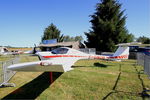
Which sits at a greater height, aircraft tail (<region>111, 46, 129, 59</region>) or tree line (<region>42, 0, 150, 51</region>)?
tree line (<region>42, 0, 150, 51</region>)

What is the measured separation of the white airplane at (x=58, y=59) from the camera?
365 cm

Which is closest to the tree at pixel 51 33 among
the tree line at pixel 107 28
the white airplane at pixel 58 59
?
the tree line at pixel 107 28

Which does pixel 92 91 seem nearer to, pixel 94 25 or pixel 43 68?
pixel 43 68

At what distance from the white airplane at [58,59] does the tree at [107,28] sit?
11.6 meters

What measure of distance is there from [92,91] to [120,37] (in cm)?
2042

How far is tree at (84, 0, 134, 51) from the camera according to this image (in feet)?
75.3

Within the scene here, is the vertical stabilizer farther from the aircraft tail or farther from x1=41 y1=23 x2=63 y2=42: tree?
x1=41 y1=23 x2=63 y2=42: tree

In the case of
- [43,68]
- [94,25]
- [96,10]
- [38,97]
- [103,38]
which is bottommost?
[38,97]

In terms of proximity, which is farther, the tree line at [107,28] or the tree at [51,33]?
the tree at [51,33]

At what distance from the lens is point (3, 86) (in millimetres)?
5480

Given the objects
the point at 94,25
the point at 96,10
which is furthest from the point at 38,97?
the point at 96,10

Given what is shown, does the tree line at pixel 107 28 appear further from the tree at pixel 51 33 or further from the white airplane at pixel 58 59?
the tree at pixel 51 33

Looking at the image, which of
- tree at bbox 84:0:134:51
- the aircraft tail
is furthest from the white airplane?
tree at bbox 84:0:134:51

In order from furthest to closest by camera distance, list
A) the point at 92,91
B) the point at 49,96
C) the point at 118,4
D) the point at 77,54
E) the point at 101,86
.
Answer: the point at 118,4, the point at 77,54, the point at 101,86, the point at 92,91, the point at 49,96
